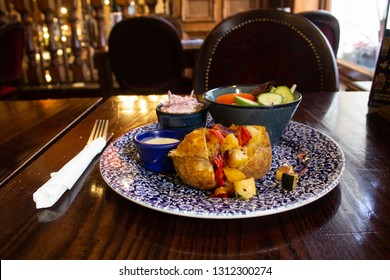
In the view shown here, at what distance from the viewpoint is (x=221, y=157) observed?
61cm

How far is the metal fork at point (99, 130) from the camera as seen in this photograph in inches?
35.7

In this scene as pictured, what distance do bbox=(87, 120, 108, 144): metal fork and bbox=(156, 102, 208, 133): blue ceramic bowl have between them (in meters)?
0.17

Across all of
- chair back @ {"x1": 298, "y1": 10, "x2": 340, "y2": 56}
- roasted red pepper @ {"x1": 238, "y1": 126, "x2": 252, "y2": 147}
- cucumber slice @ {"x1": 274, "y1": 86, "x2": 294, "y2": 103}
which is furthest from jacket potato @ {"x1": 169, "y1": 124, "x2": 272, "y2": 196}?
chair back @ {"x1": 298, "y1": 10, "x2": 340, "y2": 56}

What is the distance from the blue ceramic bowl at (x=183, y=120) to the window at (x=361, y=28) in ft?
7.82

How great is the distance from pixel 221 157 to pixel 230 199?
0.27ft

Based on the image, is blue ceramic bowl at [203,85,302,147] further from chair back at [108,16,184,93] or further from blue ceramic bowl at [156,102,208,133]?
chair back at [108,16,184,93]

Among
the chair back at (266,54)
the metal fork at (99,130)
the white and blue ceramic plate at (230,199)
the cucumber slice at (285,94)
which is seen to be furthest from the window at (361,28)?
the metal fork at (99,130)

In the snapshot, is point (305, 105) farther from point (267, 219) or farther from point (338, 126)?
point (267, 219)

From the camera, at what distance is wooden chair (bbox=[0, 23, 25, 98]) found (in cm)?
286

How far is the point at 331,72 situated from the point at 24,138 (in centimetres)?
123

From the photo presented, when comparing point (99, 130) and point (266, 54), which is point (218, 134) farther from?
point (266, 54)

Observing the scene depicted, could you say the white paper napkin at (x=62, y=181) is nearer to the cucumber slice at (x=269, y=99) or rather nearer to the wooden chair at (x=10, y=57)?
the cucumber slice at (x=269, y=99)
